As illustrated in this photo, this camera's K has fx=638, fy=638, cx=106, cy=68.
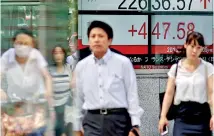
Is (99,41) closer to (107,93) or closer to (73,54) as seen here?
(107,93)

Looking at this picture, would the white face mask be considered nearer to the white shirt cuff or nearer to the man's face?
the man's face

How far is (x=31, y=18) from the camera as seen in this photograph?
19.8 feet

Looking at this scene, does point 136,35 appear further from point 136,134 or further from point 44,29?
point 136,134

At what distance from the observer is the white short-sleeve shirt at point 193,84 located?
581cm

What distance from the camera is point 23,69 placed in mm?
5980

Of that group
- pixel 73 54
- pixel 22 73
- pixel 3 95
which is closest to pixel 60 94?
pixel 22 73

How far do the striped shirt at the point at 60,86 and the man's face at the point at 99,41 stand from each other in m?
0.69

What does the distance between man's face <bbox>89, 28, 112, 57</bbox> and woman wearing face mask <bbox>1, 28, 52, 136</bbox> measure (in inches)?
26.4

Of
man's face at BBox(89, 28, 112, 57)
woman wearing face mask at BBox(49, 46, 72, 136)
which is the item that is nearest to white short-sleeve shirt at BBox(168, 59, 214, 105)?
man's face at BBox(89, 28, 112, 57)

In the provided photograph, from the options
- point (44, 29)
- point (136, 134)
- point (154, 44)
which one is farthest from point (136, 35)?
point (136, 134)

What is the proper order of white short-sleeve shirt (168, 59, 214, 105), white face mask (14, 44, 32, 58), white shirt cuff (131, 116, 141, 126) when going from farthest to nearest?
1. white face mask (14, 44, 32, 58)
2. white short-sleeve shirt (168, 59, 214, 105)
3. white shirt cuff (131, 116, 141, 126)

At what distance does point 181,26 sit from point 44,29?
2.36 m

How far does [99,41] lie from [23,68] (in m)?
0.89

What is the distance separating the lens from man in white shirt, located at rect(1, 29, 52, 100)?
598cm
